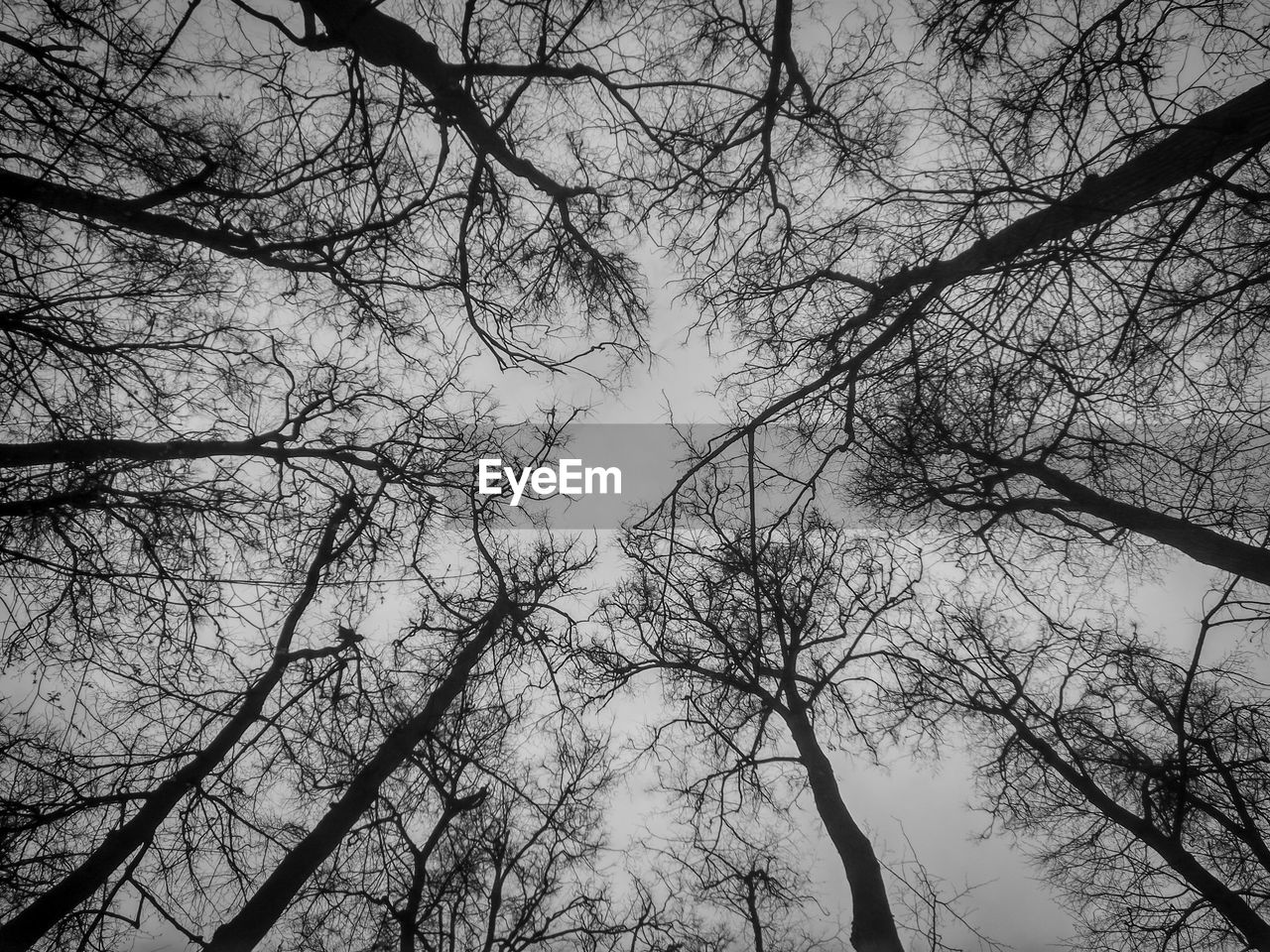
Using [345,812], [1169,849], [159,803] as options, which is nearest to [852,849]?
[1169,849]

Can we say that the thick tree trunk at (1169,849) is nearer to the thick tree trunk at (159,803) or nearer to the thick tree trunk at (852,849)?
the thick tree trunk at (852,849)

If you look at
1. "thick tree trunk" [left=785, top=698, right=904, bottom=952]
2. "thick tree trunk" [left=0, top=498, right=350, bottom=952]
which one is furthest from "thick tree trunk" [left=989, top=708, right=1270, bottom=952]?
"thick tree trunk" [left=0, top=498, right=350, bottom=952]

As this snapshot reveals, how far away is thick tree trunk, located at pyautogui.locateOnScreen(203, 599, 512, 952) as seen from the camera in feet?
15.6

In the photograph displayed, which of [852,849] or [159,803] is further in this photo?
[852,849]

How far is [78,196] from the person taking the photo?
12.2ft

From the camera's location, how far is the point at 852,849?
5965 mm

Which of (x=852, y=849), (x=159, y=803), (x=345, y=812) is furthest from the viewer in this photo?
(x=852, y=849)

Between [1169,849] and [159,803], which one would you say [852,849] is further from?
[159,803]

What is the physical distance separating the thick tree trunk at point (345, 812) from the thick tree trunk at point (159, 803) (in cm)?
100

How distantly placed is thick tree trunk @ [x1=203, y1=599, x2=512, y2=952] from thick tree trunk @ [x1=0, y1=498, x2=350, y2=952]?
100 centimetres

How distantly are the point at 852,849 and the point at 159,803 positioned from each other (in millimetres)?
6280

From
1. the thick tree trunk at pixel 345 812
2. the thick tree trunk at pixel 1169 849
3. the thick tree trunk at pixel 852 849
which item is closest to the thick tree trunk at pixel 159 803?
the thick tree trunk at pixel 345 812

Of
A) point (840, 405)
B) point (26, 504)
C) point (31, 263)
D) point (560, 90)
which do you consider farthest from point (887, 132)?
point (26, 504)

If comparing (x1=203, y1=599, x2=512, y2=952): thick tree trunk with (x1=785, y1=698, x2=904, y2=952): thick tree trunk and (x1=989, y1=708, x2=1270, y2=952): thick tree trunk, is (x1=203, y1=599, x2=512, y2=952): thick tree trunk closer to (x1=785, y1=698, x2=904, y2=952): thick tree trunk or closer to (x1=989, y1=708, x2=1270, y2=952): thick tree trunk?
(x1=785, y1=698, x2=904, y2=952): thick tree trunk
